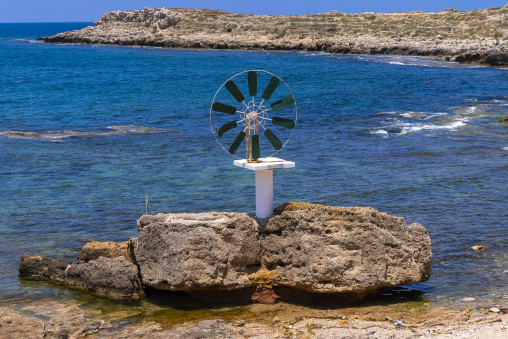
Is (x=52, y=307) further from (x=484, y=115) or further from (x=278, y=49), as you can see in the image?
(x=278, y=49)

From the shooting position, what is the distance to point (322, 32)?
121 m

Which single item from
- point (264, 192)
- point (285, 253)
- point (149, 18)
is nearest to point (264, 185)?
point (264, 192)

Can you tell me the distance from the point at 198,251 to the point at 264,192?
2.06 meters

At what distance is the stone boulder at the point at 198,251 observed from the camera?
1309 centimetres

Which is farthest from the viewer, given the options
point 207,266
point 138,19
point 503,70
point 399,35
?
point 138,19

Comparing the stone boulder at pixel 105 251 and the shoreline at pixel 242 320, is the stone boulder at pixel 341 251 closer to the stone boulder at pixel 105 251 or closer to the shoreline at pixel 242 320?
the shoreline at pixel 242 320

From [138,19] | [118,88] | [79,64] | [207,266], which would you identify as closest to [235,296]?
[207,266]

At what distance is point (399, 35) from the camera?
10938 centimetres

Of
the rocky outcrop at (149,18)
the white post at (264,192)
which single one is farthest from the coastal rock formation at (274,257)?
the rocky outcrop at (149,18)

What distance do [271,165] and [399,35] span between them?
101344 millimetres

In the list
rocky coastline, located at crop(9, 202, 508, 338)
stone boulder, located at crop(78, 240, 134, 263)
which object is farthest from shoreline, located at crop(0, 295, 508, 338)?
stone boulder, located at crop(78, 240, 134, 263)

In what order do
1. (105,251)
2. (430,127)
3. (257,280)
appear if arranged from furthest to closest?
(430,127)
(105,251)
(257,280)

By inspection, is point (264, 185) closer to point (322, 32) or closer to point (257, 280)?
point (257, 280)

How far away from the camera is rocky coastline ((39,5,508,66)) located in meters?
95.3
